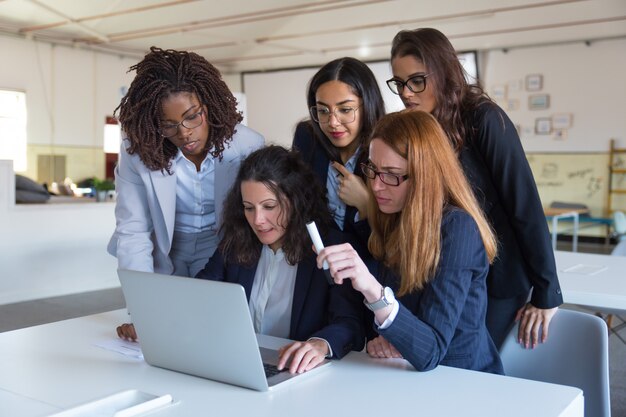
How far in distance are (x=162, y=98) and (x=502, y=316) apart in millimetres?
1098

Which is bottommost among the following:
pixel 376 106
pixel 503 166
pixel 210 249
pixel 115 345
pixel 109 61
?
pixel 115 345

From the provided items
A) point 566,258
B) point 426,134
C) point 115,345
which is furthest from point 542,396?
point 566,258

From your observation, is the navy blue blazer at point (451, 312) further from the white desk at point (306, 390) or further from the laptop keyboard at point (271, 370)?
the laptop keyboard at point (271, 370)

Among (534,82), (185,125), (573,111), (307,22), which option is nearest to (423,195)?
(185,125)

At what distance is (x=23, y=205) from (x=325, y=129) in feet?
13.9

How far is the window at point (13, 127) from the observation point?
996 centimetres

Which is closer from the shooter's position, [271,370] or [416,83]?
[271,370]

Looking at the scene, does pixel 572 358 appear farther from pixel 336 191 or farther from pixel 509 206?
pixel 336 191

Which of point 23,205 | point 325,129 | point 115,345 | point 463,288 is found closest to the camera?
point 463,288

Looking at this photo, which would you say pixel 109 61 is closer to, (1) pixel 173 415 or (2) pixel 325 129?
(2) pixel 325 129

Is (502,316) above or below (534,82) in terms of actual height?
below

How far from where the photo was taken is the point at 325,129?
6.58ft

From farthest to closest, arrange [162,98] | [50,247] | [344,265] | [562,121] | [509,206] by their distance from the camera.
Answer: [562,121], [50,247], [162,98], [509,206], [344,265]

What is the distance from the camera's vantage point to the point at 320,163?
2.09 meters
